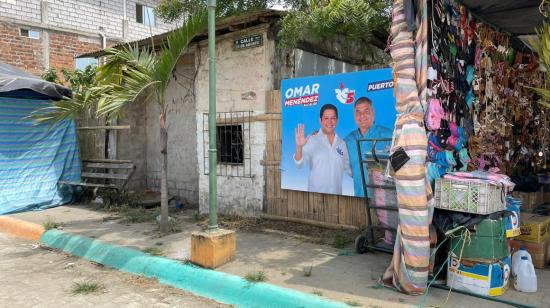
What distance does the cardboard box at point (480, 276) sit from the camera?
3.99 meters

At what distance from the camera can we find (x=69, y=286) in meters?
5.04

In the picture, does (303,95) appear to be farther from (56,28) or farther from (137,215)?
(56,28)

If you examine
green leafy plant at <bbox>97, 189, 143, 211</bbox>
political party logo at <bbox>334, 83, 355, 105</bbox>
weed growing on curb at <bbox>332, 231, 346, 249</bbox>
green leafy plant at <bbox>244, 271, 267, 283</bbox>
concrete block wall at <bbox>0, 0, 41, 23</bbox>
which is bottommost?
green leafy plant at <bbox>244, 271, 267, 283</bbox>

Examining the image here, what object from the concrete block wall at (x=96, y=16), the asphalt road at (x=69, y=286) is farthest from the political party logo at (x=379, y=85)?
the concrete block wall at (x=96, y=16)

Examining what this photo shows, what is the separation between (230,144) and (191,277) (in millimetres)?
3354

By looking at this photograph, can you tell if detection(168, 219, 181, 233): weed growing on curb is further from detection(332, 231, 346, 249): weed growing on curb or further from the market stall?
the market stall

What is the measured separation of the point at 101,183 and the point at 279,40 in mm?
5544

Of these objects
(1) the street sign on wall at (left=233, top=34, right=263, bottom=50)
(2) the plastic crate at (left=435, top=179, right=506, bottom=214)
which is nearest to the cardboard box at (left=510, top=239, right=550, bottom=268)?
(2) the plastic crate at (left=435, top=179, right=506, bottom=214)

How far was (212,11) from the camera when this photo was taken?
509 centimetres

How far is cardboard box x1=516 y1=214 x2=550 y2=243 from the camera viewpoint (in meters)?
4.78

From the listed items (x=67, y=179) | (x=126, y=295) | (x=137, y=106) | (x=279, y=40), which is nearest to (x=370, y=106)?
(x=279, y=40)

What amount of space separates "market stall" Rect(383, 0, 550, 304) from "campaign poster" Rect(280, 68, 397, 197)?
1.07 meters

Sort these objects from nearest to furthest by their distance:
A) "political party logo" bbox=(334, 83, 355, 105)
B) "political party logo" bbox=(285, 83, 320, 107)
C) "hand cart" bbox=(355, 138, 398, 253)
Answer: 1. "hand cart" bbox=(355, 138, 398, 253)
2. "political party logo" bbox=(334, 83, 355, 105)
3. "political party logo" bbox=(285, 83, 320, 107)

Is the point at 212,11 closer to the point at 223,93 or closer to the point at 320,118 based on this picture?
the point at 320,118
